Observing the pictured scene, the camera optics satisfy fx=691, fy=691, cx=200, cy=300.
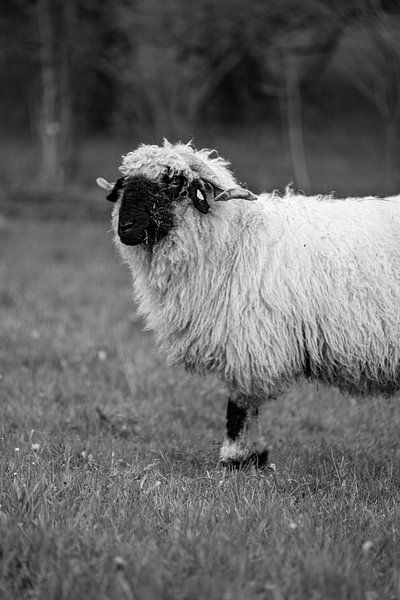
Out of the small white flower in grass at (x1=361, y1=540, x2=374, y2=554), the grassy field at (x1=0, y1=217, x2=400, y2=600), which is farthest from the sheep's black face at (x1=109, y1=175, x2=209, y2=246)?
the small white flower in grass at (x1=361, y1=540, x2=374, y2=554)

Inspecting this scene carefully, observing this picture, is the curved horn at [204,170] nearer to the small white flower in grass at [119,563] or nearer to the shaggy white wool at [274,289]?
the shaggy white wool at [274,289]

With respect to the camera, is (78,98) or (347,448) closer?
(347,448)

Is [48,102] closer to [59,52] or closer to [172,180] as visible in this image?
[59,52]

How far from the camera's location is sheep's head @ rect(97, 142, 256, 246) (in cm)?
421

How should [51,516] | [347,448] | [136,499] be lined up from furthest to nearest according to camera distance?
1. [347,448]
2. [136,499]
3. [51,516]

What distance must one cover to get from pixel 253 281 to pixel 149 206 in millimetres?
796

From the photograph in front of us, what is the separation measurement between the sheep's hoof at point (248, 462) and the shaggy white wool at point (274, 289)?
0.45m

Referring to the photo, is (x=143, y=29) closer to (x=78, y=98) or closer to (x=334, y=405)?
(x=78, y=98)

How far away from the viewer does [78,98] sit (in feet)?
67.4

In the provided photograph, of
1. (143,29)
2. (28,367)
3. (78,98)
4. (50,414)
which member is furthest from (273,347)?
(78,98)

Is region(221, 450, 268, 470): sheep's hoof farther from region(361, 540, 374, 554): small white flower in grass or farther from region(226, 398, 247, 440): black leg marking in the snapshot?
region(361, 540, 374, 554): small white flower in grass

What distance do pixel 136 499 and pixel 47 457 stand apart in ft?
3.08

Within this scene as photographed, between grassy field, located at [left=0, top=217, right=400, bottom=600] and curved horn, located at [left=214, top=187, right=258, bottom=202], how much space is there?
167cm

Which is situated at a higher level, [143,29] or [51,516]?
[143,29]
